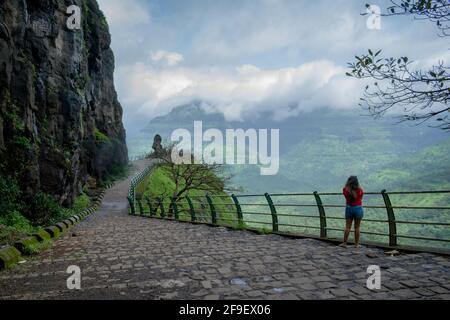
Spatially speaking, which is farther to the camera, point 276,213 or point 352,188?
point 276,213

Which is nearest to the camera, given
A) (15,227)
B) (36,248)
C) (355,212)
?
(355,212)

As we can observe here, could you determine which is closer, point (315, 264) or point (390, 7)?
point (390, 7)

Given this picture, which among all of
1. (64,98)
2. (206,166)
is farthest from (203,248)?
(206,166)

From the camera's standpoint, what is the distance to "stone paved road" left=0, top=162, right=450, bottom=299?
4.61m

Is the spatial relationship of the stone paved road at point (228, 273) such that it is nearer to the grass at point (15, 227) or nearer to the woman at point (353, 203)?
the woman at point (353, 203)

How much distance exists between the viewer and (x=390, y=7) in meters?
5.05

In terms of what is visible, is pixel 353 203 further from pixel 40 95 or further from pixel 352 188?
pixel 40 95

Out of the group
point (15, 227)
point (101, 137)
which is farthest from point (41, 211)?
point (101, 137)

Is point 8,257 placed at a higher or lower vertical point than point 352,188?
lower

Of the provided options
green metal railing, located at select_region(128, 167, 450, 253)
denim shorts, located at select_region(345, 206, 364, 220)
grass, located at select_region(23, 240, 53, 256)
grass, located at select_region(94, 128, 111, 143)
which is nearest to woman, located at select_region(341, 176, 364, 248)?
denim shorts, located at select_region(345, 206, 364, 220)

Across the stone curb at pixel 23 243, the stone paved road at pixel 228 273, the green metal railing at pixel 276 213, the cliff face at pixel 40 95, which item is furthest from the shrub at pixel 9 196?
the green metal railing at pixel 276 213

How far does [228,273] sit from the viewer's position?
5.67 meters
